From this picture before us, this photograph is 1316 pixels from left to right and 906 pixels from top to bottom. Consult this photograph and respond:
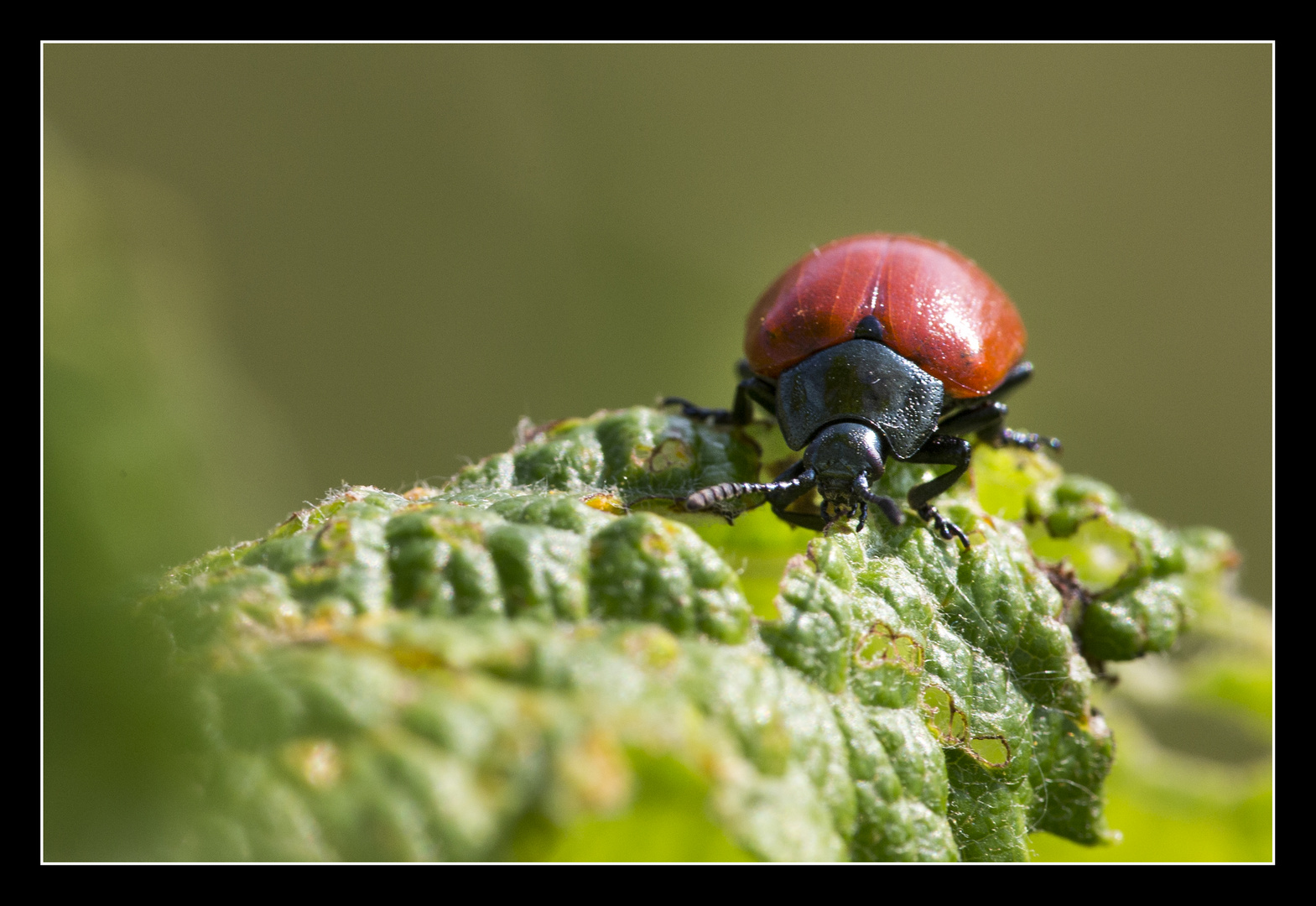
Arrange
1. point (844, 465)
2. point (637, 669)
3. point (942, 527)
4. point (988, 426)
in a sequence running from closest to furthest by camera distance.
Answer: point (637, 669), point (942, 527), point (844, 465), point (988, 426)

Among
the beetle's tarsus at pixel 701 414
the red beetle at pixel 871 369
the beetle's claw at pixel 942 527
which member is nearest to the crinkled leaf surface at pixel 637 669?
the beetle's claw at pixel 942 527

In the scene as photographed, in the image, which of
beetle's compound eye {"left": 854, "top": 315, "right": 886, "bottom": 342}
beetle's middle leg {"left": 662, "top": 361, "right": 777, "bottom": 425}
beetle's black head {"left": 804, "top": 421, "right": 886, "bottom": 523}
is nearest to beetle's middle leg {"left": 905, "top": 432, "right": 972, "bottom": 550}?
beetle's black head {"left": 804, "top": 421, "right": 886, "bottom": 523}

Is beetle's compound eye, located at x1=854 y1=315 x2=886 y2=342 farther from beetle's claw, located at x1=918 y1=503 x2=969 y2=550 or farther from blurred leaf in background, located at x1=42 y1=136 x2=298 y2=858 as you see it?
blurred leaf in background, located at x1=42 y1=136 x2=298 y2=858

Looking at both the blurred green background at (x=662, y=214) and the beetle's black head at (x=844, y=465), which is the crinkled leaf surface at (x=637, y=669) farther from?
the blurred green background at (x=662, y=214)

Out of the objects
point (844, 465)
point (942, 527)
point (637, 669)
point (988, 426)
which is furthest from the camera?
point (988, 426)

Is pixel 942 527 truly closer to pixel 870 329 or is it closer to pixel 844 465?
pixel 844 465

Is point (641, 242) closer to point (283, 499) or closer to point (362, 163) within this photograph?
point (362, 163)

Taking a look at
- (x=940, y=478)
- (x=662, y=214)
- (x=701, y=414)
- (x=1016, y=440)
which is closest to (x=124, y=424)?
(x=701, y=414)
